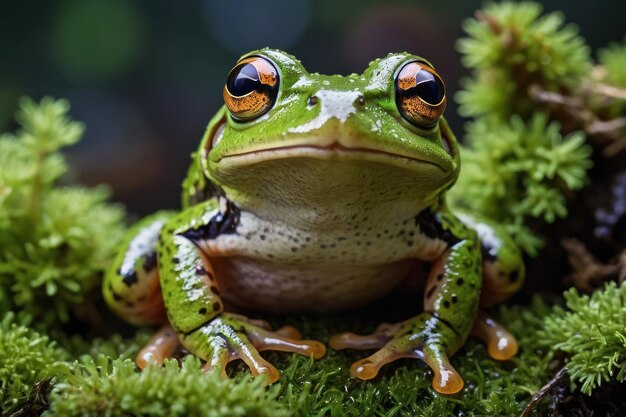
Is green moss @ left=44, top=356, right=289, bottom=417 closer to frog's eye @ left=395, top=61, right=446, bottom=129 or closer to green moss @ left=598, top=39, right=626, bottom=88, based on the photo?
frog's eye @ left=395, top=61, right=446, bottom=129

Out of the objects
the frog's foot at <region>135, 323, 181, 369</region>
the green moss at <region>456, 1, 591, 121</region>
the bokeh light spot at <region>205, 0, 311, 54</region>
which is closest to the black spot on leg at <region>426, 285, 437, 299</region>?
the frog's foot at <region>135, 323, 181, 369</region>

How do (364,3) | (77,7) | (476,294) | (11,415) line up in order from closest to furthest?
(11,415)
(476,294)
(77,7)
(364,3)

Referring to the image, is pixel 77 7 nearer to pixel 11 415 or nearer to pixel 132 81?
pixel 132 81

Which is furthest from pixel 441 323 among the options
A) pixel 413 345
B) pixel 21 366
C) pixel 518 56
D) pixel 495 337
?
pixel 518 56

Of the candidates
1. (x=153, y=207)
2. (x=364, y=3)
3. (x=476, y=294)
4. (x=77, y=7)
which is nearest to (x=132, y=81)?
(x=77, y=7)

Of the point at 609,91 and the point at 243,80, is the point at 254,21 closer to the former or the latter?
the point at 609,91

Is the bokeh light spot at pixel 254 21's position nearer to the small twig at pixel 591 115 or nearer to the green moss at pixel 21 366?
the small twig at pixel 591 115
